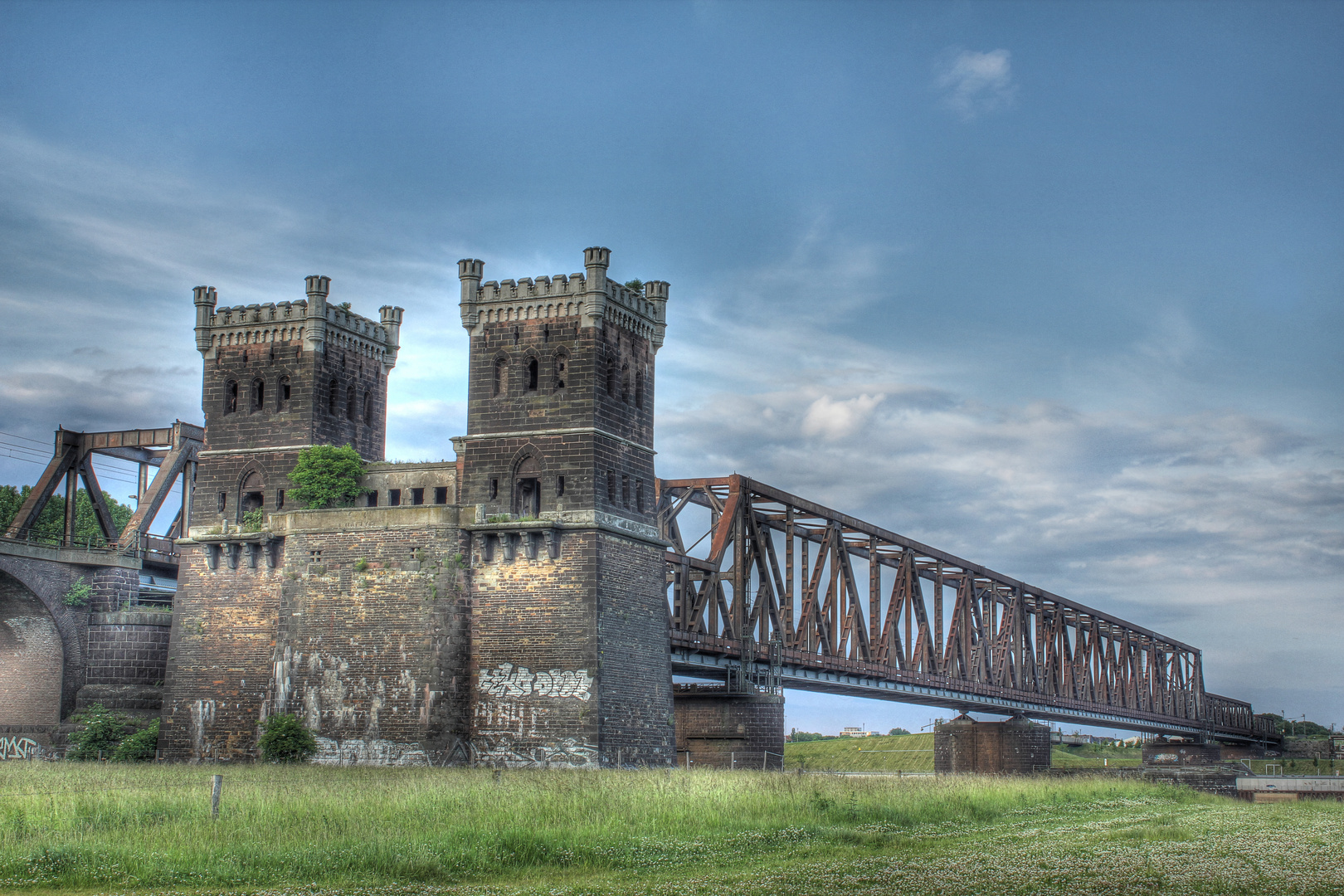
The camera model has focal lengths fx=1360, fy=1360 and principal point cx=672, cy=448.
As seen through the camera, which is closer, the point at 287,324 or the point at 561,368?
the point at 561,368

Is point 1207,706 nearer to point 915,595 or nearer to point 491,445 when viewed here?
point 915,595

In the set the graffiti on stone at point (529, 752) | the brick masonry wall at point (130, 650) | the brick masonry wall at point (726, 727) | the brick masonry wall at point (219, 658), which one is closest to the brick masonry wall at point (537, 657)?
the graffiti on stone at point (529, 752)

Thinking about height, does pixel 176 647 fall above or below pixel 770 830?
above

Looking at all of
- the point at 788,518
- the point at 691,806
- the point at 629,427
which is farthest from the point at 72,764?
the point at 788,518

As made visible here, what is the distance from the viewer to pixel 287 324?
2421 inches

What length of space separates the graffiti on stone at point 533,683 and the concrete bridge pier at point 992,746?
4858cm

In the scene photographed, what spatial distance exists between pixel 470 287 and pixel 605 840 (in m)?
34.6

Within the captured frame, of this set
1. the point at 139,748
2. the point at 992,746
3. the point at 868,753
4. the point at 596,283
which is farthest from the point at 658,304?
the point at 868,753

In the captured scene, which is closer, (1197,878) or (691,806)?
(1197,878)

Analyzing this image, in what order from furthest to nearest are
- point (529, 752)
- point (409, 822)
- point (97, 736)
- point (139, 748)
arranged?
point (97, 736) < point (139, 748) < point (529, 752) < point (409, 822)

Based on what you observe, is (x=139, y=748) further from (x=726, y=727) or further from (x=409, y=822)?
(x=409, y=822)

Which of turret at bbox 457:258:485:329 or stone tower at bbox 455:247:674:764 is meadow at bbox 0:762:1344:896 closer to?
stone tower at bbox 455:247:674:764

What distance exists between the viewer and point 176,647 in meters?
59.0

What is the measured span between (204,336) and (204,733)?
18.1 metres
